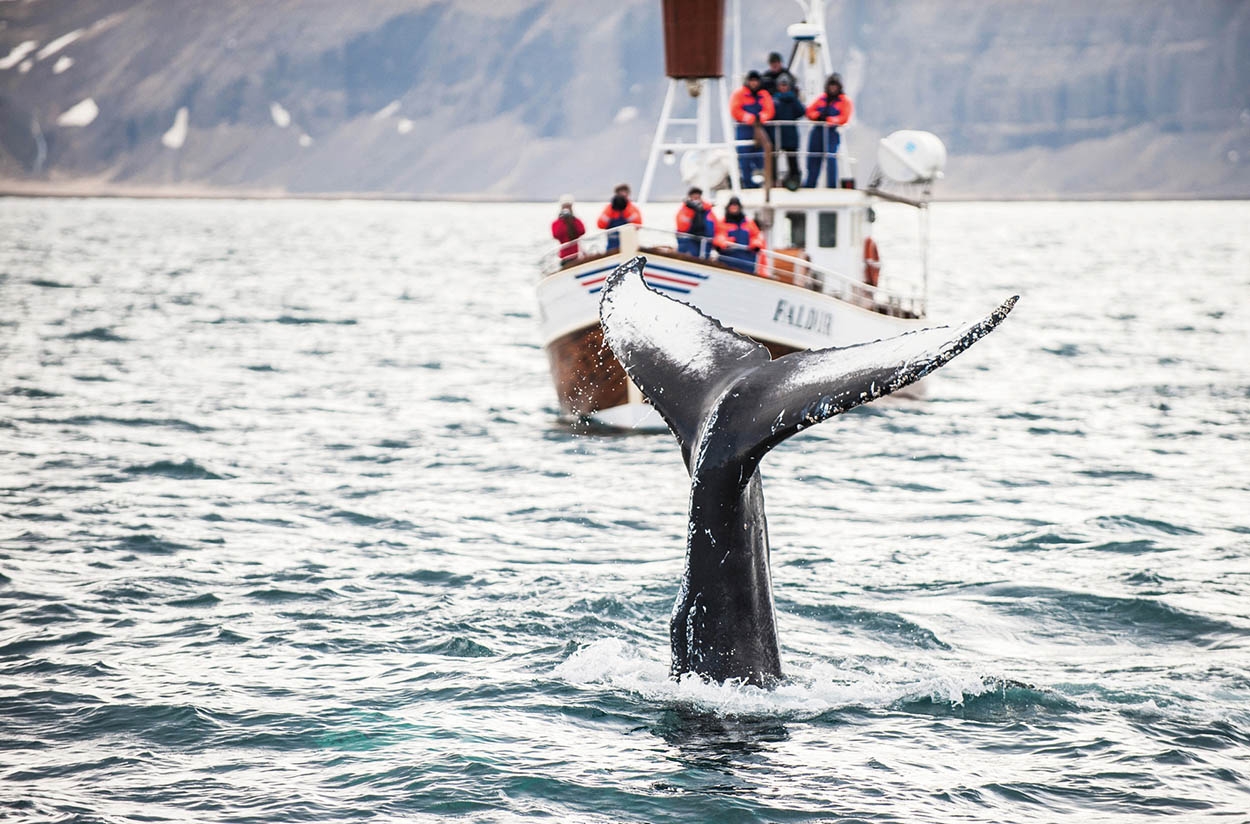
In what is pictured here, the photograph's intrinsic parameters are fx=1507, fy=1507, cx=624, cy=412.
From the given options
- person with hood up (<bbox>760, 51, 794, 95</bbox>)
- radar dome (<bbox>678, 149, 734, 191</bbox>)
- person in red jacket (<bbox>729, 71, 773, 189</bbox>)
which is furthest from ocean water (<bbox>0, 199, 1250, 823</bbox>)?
person with hood up (<bbox>760, 51, 794, 95</bbox>)

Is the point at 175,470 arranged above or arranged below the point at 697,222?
below

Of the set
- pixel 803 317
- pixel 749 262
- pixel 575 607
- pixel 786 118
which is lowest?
pixel 575 607

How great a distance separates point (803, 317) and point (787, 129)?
423cm

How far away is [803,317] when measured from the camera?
2164cm

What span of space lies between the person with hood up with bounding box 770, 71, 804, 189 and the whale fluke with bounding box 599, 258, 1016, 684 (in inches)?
635

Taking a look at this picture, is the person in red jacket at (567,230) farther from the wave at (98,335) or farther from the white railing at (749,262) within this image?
the wave at (98,335)

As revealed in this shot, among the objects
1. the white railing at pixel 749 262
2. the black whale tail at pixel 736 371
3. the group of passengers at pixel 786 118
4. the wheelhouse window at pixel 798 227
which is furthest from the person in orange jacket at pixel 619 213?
the black whale tail at pixel 736 371

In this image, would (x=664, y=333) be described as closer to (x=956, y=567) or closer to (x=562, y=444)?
(x=956, y=567)

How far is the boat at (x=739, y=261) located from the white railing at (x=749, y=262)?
0.03 metres

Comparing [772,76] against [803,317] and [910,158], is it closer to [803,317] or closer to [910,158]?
[910,158]

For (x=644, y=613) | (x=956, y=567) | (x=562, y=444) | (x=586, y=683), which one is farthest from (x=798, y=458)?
(x=586, y=683)

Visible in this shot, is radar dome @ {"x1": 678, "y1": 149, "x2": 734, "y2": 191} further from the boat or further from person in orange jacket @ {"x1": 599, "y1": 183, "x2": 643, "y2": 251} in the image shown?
person in orange jacket @ {"x1": 599, "y1": 183, "x2": 643, "y2": 251}

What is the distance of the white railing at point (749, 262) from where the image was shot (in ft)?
66.8

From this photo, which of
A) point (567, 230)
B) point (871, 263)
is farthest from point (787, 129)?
point (567, 230)
